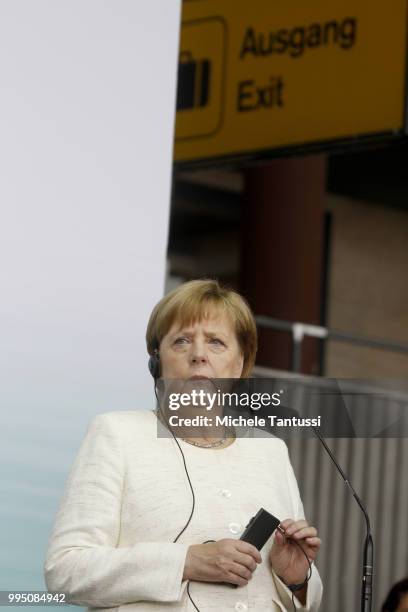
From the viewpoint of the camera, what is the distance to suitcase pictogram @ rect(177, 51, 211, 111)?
5629 mm

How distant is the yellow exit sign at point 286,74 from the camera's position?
4984mm

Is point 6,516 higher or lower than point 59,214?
lower

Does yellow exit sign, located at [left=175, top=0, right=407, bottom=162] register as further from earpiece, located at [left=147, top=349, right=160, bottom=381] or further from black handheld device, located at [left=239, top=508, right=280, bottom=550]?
black handheld device, located at [left=239, top=508, right=280, bottom=550]

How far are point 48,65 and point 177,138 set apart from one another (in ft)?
7.15

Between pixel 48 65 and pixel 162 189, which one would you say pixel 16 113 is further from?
pixel 162 189

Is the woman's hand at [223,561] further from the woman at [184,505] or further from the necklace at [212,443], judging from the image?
the necklace at [212,443]

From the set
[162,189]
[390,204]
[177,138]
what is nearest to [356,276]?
[390,204]

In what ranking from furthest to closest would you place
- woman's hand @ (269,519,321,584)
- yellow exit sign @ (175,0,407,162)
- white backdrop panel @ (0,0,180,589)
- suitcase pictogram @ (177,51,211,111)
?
1. suitcase pictogram @ (177,51,211,111)
2. yellow exit sign @ (175,0,407,162)
3. white backdrop panel @ (0,0,180,589)
4. woman's hand @ (269,519,321,584)

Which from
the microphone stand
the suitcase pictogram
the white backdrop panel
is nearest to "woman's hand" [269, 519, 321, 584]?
the microphone stand

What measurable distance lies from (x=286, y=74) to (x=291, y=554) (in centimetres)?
280

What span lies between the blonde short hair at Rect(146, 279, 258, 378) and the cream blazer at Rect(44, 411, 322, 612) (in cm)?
20

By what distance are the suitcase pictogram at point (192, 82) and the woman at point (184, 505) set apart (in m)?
2.64

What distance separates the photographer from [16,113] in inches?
136

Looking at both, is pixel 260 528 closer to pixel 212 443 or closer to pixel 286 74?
pixel 212 443
